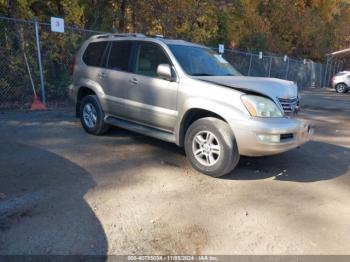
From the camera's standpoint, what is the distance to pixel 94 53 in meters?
7.35

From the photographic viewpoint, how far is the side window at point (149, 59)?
20.0 feet

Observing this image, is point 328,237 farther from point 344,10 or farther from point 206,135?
point 344,10

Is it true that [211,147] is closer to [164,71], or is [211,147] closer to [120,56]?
[164,71]

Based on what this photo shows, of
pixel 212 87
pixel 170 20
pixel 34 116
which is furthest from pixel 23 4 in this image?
pixel 212 87

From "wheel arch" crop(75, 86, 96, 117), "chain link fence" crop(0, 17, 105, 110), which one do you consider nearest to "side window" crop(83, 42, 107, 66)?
"wheel arch" crop(75, 86, 96, 117)

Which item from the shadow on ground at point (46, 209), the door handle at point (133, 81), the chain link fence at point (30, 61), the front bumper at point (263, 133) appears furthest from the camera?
the chain link fence at point (30, 61)

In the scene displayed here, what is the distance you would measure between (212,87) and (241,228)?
2097mm

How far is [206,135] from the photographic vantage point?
544cm

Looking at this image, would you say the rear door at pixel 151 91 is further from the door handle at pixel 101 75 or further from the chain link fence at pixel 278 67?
the chain link fence at pixel 278 67

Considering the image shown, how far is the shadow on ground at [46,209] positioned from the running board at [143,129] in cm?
124

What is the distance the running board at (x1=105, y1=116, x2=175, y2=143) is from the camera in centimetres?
597

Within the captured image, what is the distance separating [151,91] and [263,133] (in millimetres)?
1971

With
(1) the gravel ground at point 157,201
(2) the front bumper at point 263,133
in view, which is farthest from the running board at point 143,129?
(2) the front bumper at point 263,133

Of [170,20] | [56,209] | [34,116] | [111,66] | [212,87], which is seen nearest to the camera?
[56,209]
